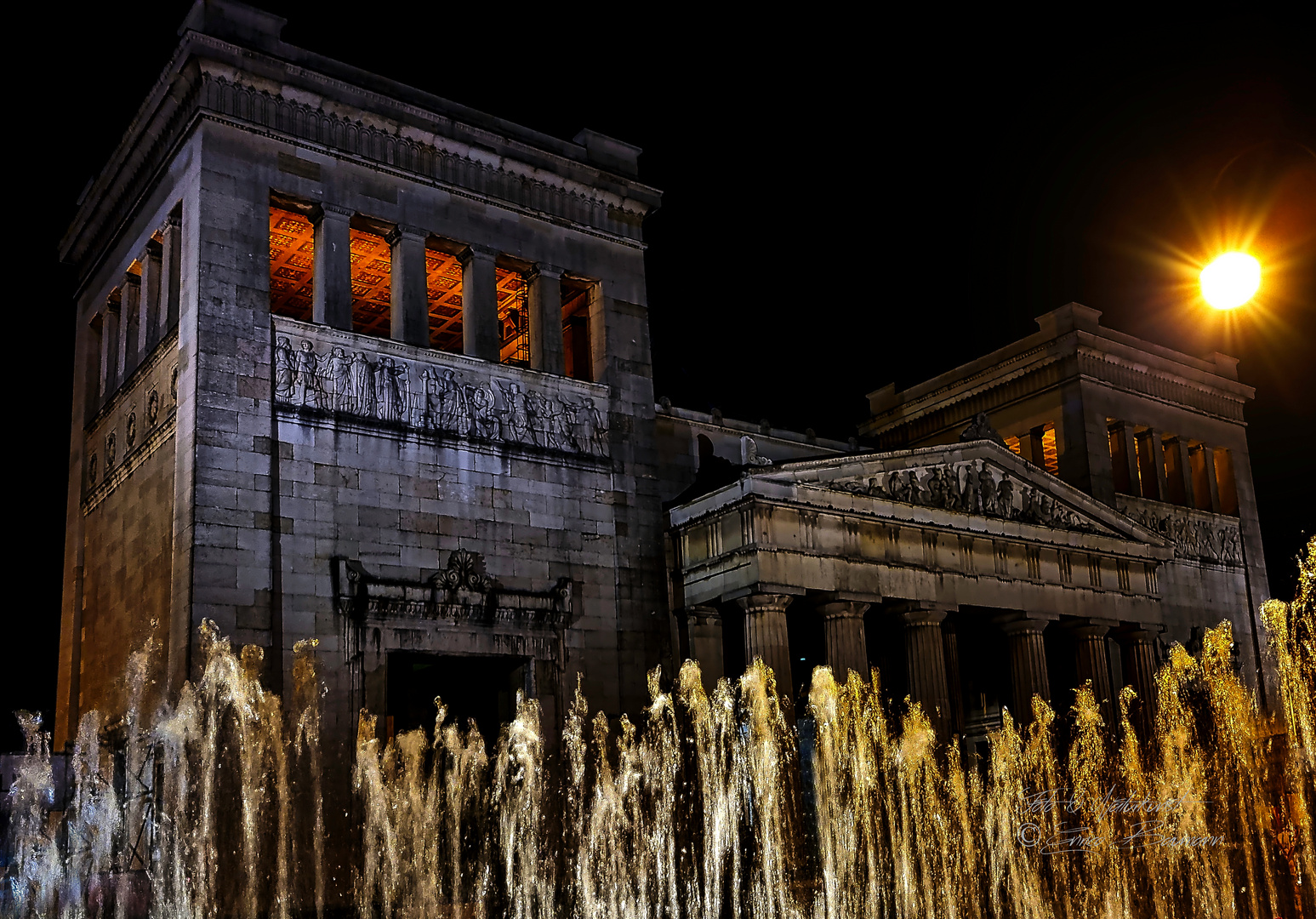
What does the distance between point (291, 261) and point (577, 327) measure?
7.91 metres

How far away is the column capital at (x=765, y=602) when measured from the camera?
31.0 m

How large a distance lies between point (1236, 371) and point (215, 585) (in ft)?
134

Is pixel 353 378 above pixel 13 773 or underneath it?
above

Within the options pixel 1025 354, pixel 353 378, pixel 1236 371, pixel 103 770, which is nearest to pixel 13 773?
pixel 103 770

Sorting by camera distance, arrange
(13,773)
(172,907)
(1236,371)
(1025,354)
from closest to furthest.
Answer: 1. (172,907)
2. (13,773)
3. (1025,354)
4. (1236,371)

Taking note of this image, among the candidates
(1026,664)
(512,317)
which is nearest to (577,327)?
(512,317)

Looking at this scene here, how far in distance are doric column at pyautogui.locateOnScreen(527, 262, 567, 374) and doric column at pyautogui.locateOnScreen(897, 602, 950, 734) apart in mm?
11251

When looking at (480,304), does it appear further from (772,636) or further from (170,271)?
(772,636)

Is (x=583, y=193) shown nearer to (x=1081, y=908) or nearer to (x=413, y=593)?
(x=413, y=593)

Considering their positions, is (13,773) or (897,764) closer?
(13,773)

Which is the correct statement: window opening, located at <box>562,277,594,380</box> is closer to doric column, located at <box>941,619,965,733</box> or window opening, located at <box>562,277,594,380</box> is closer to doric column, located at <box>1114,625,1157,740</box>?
doric column, located at <box>941,619,965,733</box>

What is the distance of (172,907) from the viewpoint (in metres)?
24.1

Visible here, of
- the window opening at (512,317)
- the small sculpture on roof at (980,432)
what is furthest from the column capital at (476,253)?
the small sculpture on roof at (980,432)

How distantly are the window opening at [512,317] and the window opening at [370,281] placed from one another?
10.0 ft
